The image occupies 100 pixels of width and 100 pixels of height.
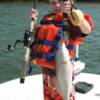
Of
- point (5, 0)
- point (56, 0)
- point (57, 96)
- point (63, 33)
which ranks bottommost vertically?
point (5, 0)

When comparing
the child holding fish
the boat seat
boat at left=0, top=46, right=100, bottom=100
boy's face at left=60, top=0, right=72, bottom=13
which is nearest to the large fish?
the child holding fish

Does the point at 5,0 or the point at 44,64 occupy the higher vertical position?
the point at 44,64

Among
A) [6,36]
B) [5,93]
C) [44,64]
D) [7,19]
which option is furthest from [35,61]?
[7,19]

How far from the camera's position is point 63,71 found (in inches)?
118

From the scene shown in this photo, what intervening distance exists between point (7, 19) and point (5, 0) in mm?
10102

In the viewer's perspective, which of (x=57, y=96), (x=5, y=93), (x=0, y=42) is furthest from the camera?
(x=0, y=42)

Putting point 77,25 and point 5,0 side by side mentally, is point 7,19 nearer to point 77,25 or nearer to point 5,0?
point 5,0

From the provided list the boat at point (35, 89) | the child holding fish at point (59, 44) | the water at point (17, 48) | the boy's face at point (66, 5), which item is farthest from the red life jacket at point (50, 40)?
the water at point (17, 48)

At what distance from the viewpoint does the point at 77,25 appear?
304 cm

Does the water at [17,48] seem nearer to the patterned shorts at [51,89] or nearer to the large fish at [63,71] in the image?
the patterned shorts at [51,89]

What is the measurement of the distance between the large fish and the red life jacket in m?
0.07

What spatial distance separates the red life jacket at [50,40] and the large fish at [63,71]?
0.22 ft

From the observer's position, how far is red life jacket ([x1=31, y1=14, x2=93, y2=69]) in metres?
3.07

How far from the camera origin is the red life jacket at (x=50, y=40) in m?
3.07
